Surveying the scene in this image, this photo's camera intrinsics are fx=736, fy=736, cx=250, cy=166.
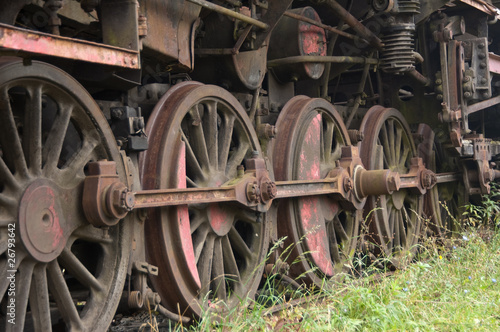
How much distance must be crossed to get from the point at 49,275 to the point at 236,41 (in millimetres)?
2067

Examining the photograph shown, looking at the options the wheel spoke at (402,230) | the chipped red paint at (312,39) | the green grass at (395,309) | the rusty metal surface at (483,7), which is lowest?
the green grass at (395,309)

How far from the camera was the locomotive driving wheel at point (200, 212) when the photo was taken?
147 inches

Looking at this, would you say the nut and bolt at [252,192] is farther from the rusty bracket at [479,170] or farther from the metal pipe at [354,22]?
the rusty bracket at [479,170]

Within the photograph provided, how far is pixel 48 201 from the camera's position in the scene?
296 cm

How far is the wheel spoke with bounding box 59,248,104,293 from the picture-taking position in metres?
3.08

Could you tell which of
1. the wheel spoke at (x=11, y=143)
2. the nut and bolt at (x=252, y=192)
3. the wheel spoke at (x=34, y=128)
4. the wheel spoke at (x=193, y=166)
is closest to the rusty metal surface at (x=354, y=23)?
the nut and bolt at (x=252, y=192)

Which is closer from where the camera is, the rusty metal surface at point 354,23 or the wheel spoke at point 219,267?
the wheel spoke at point 219,267

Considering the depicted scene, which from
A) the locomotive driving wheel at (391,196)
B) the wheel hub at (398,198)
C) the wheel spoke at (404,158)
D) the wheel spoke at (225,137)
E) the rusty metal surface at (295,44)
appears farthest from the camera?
the wheel spoke at (404,158)

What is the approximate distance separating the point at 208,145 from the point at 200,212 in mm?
412

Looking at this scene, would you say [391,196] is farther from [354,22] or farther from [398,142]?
[354,22]

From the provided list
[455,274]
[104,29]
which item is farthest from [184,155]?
[455,274]

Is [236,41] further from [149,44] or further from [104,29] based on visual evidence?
[104,29]

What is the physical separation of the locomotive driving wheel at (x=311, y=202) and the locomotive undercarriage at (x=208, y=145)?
0.01 m

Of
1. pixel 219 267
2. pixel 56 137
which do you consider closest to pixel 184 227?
pixel 219 267
